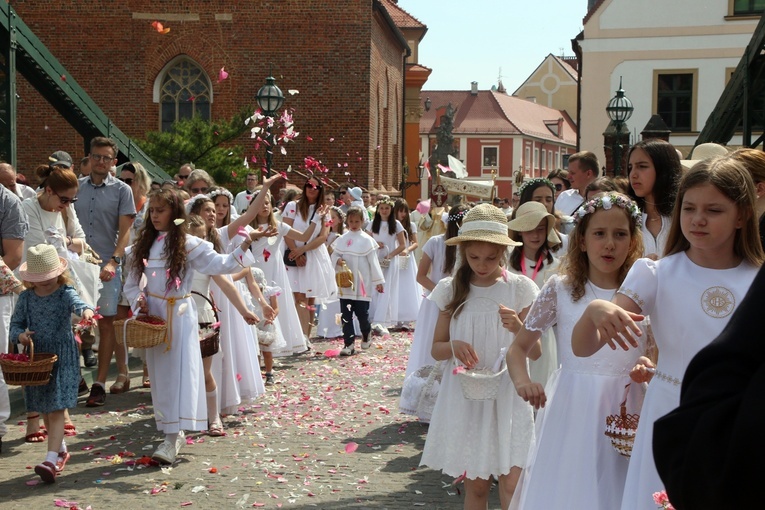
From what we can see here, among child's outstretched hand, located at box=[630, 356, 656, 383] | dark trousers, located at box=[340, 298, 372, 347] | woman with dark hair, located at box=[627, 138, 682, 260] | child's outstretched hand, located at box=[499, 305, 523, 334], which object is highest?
woman with dark hair, located at box=[627, 138, 682, 260]

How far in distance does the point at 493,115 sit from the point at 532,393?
304 ft

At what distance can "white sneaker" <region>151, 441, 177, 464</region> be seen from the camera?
7516 mm

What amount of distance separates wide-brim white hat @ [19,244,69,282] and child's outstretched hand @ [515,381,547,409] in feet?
13.2

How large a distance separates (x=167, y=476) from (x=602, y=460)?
151 inches

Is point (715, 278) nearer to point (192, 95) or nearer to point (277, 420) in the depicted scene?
point (277, 420)

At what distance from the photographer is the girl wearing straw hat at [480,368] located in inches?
218

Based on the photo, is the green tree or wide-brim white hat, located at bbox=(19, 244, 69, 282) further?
the green tree

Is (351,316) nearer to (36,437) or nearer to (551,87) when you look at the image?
(36,437)

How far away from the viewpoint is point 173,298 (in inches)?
308

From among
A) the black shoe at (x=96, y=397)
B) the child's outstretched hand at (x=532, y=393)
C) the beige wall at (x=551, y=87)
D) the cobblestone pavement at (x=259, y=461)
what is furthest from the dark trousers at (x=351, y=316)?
the beige wall at (x=551, y=87)

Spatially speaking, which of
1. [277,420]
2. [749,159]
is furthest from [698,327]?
[277,420]

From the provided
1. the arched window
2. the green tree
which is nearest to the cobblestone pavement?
the green tree

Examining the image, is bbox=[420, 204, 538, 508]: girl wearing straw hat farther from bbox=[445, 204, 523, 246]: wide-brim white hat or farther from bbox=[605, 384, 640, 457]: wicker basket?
bbox=[605, 384, 640, 457]: wicker basket

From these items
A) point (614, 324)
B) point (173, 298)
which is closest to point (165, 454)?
point (173, 298)
